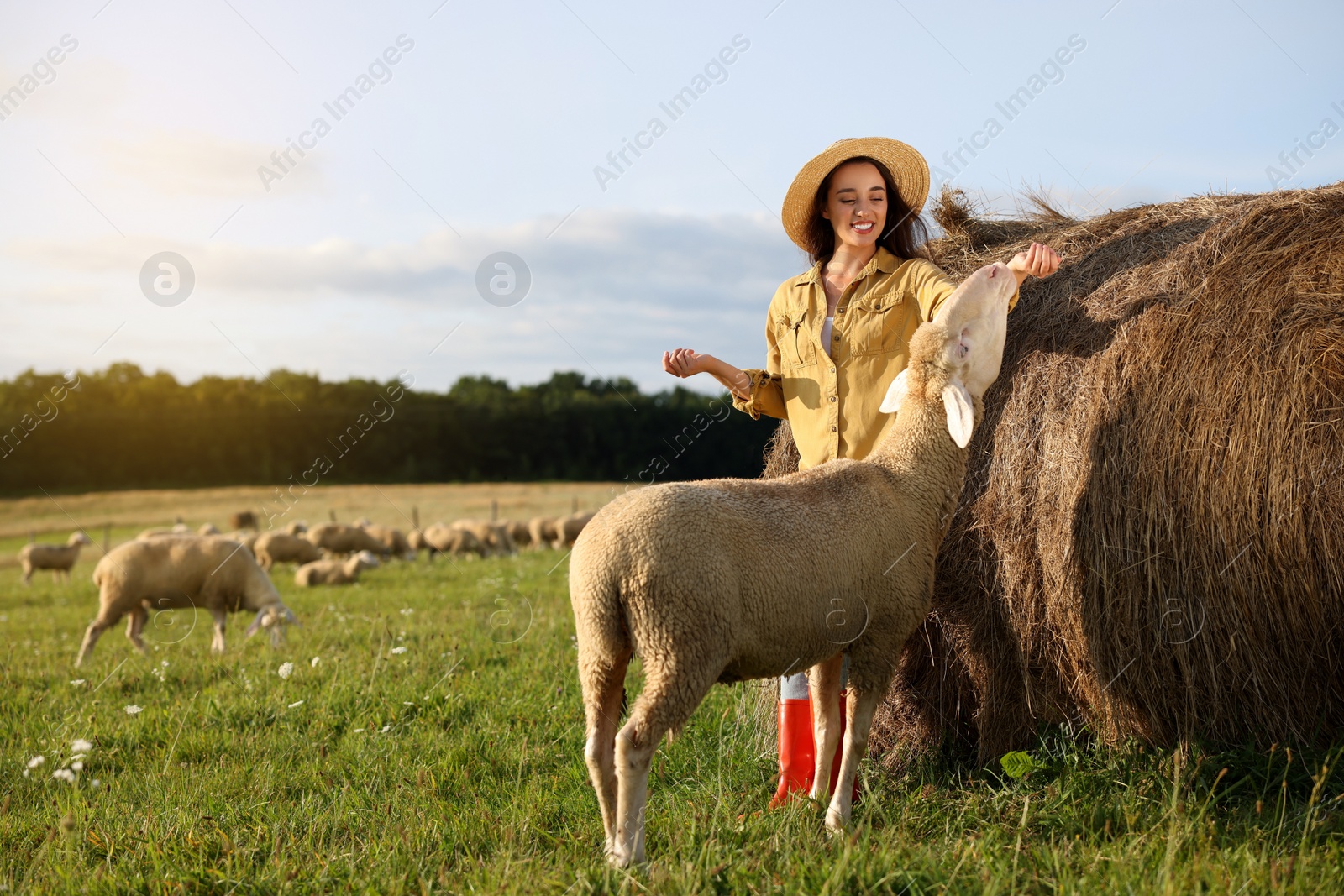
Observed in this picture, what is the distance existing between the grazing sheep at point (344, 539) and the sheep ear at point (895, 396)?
18814 millimetres

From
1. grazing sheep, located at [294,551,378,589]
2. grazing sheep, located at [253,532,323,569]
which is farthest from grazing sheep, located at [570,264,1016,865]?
grazing sheep, located at [253,532,323,569]

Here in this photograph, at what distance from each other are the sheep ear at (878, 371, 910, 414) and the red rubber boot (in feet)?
3.96

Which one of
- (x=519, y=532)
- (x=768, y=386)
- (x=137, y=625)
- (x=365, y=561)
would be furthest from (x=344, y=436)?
(x=768, y=386)

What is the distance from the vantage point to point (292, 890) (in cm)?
300

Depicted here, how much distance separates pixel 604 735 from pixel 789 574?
Result: 808 millimetres

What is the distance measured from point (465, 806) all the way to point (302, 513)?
3386 centimetres

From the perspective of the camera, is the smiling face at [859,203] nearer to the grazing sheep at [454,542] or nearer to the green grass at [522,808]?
the green grass at [522,808]

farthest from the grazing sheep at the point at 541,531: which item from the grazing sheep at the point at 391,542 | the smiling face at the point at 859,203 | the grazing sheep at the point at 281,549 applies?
the smiling face at the point at 859,203

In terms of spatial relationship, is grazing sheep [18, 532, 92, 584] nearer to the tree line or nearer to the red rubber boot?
the red rubber boot

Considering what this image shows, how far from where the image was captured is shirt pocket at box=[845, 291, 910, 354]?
382 centimetres

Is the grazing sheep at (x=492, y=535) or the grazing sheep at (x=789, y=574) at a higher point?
the grazing sheep at (x=789, y=574)

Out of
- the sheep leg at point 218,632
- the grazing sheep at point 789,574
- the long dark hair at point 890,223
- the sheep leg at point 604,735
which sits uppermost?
the long dark hair at point 890,223

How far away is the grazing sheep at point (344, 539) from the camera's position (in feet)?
67.4

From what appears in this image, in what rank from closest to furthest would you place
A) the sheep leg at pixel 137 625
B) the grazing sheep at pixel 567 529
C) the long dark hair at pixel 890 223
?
1. the long dark hair at pixel 890 223
2. the sheep leg at pixel 137 625
3. the grazing sheep at pixel 567 529
